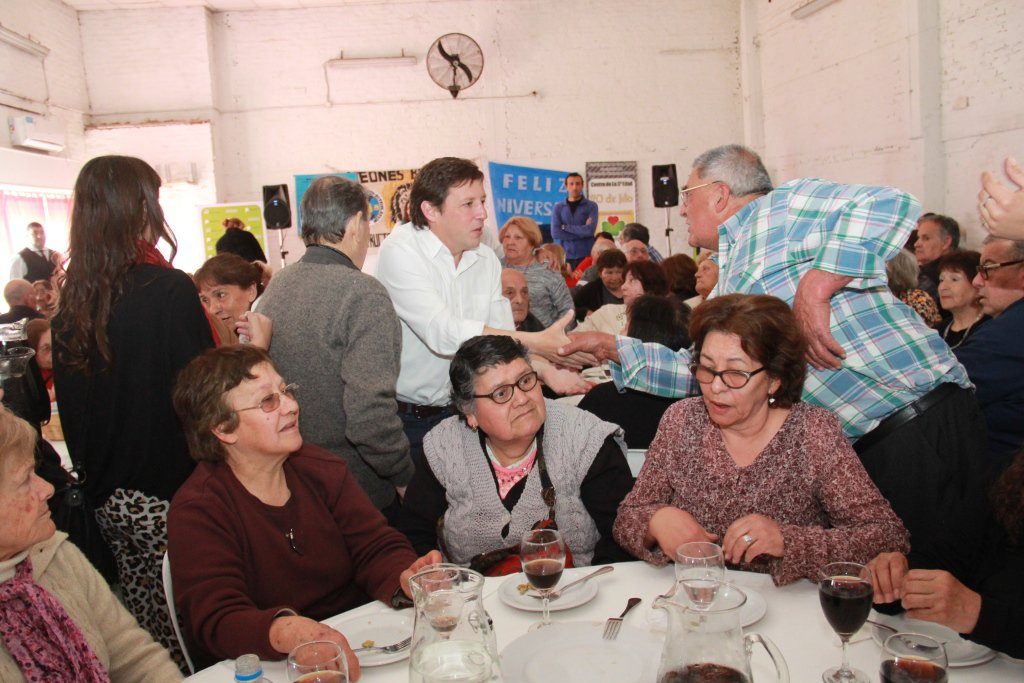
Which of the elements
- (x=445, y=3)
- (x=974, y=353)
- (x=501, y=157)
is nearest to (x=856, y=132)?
(x=501, y=157)

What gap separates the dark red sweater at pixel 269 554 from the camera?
5.74ft

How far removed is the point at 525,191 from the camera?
31.7 ft

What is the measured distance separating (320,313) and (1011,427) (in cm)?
240

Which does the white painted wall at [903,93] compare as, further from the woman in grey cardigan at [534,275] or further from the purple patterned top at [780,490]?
Answer: the purple patterned top at [780,490]

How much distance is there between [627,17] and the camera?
1120 cm

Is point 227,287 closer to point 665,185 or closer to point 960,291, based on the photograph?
point 960,291

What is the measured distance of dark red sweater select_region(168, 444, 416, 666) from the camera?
1749mm

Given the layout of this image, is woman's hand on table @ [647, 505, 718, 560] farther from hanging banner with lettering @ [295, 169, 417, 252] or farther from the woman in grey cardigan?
hanging banner with lettering @ [295, 169, 417, 252]

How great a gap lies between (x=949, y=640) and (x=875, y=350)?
3.14ft

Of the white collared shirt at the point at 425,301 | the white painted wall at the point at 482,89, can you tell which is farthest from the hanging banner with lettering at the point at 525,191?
the white collared shirt at the point at 425,301

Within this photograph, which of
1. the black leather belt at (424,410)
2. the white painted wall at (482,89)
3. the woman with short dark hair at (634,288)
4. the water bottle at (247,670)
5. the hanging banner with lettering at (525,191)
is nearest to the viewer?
the water bottle at (247,670)

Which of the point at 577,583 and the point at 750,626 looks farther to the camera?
the point at 577,583

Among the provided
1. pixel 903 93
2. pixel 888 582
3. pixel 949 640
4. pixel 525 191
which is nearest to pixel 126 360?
pixel 888 582

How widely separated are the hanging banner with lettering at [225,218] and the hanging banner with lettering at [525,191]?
3568 mm
